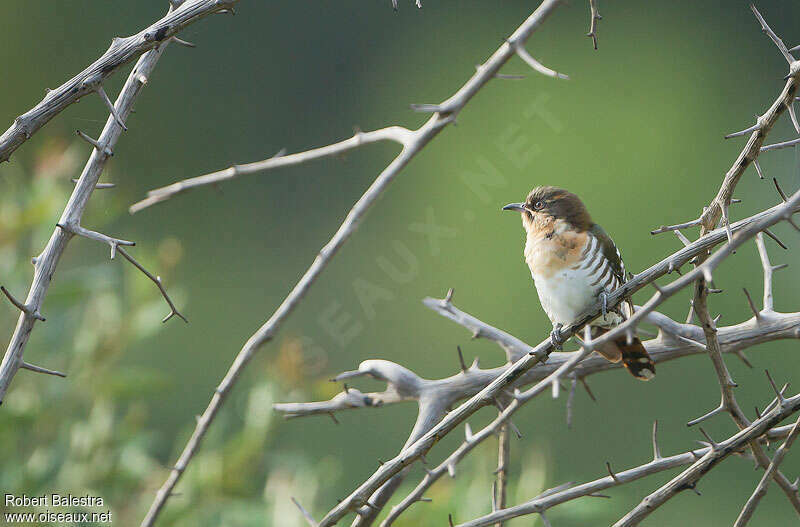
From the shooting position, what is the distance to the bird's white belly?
2033mm

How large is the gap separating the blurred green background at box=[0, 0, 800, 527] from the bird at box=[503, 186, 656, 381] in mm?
1997

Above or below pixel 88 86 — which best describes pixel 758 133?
below

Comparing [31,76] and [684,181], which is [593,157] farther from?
[31,76]

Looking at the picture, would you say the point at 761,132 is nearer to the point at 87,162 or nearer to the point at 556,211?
the point at 556,211

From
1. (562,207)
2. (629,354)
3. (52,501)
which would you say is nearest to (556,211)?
(562,207)

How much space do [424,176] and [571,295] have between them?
9528 millimetres

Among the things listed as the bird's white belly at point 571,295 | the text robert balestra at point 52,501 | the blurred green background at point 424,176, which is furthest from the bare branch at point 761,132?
the blurred green background at point 424,176

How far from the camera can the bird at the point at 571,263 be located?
2020 millimetres

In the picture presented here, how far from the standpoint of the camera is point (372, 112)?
12906 millimetres

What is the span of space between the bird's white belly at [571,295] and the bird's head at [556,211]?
139 millimetres

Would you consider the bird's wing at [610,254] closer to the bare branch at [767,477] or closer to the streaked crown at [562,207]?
the streaked crown at [562,207]

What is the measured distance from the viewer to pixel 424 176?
11.5 m

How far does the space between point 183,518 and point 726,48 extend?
11.2 meters

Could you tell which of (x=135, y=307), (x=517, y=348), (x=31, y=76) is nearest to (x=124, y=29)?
(x=31, y=76)
